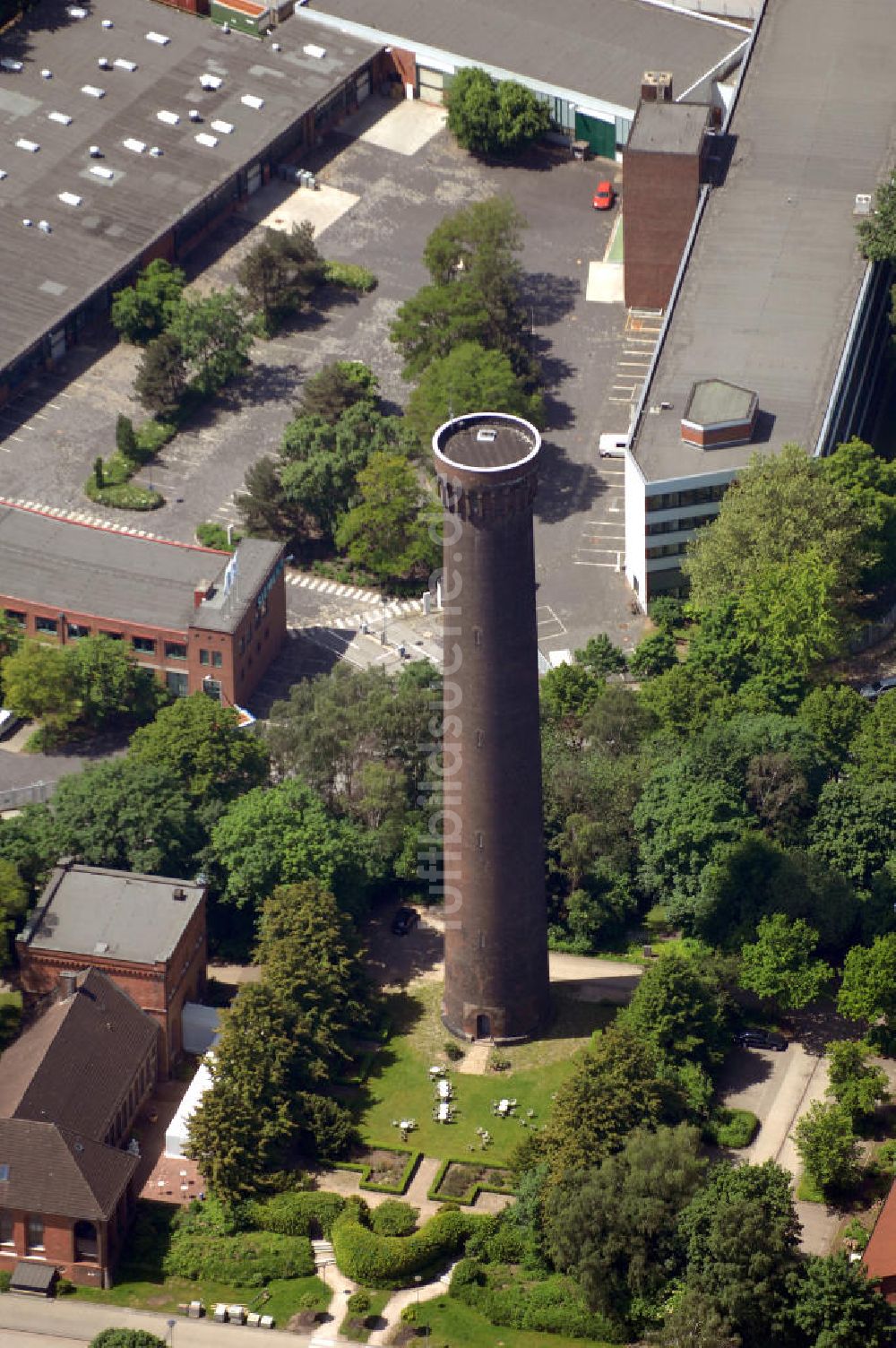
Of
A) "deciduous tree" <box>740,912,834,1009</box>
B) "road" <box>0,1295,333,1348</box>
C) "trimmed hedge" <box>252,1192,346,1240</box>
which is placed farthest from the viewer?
"deciduous tree" <box>740,912,834,1009</box>

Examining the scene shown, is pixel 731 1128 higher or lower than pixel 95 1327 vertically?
higher

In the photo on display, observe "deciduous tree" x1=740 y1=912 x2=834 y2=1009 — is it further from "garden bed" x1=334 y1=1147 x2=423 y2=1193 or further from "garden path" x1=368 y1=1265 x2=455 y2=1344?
"garden path" x1=368 y1=1265 x2=455 y2=1344

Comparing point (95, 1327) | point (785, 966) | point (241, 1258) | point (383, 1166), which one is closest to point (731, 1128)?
point (785, 966)

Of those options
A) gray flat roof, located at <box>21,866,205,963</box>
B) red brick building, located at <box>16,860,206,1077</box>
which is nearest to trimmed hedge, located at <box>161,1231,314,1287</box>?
red brick building, located at <box>16,860,206,1077</box>

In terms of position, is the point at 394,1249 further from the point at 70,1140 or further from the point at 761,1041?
the point at 761,1041

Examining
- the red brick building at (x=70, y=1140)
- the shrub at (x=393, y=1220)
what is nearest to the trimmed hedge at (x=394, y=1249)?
the shrub at (x=393, y=1220)

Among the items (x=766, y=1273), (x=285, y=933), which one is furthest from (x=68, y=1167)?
(x=766, y=1273)

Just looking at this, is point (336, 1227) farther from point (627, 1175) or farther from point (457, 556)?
point (457, 556)
